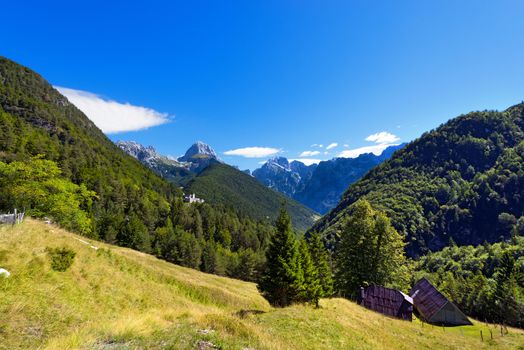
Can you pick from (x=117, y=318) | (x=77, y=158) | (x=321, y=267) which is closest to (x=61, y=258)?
(x=117, y=318)

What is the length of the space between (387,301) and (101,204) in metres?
119

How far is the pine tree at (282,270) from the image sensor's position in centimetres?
3134

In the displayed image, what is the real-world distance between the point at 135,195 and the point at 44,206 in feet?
332


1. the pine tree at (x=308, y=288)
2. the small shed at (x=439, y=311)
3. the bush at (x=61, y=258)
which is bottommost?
the small shed at (x=439, y=311)

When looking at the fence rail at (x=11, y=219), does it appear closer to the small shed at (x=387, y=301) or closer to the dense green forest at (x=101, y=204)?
Answer: the dense green forest at (x=101, y=204)

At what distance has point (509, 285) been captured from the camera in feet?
214

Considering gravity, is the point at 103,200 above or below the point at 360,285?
above

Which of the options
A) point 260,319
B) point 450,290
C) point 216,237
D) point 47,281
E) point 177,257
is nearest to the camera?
point 47,281

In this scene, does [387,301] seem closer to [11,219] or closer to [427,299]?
[427,299]

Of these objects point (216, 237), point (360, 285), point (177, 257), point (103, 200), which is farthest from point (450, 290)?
point (103, 200)

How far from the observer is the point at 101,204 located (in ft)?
410

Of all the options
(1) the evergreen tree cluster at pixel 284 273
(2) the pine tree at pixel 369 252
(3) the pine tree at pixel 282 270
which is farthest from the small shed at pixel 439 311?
(3) the pine tree at pixel 282 270

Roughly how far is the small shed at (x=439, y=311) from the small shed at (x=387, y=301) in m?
7.70

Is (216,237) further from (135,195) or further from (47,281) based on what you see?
(47,281)
